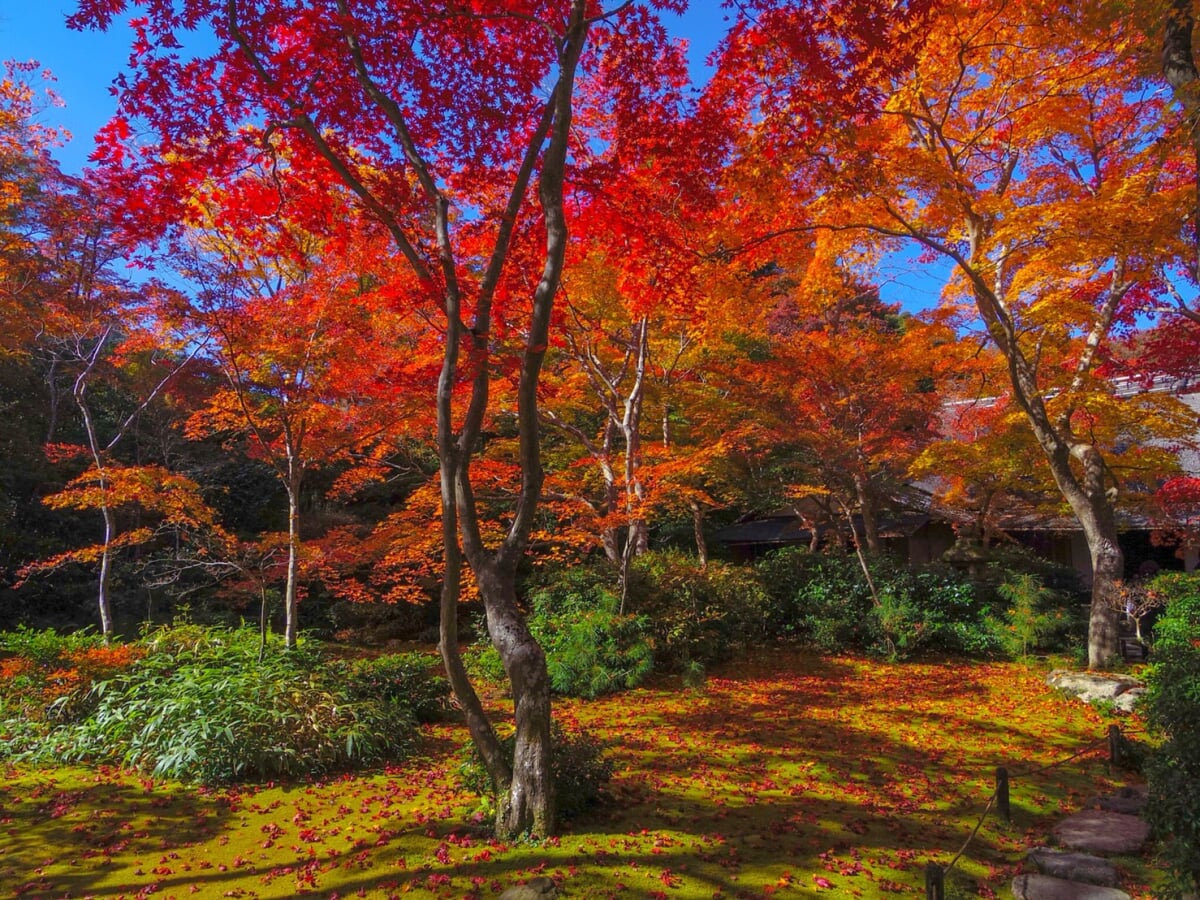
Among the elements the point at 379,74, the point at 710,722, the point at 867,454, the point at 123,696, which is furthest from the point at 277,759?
the point at 867,454

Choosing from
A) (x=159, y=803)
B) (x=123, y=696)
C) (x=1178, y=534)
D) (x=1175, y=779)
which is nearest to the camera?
(x=1175, y=779)

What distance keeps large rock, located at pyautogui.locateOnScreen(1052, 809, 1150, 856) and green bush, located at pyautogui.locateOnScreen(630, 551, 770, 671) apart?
536 centimetres

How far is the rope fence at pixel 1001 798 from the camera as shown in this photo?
136 inches

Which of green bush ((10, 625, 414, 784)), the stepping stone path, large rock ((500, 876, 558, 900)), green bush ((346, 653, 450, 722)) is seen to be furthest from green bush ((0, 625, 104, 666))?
the stepping stone path

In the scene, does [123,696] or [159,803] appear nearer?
[159,803]

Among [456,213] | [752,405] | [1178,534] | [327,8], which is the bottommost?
[1178,534]

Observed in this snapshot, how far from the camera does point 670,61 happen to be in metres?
6.15

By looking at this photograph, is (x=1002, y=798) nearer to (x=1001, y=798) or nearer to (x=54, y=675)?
(x=1001, y=798)

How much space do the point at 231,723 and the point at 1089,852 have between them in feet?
21.9

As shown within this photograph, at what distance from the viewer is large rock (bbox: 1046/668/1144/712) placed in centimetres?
853

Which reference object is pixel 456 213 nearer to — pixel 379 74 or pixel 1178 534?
pixel 379 74

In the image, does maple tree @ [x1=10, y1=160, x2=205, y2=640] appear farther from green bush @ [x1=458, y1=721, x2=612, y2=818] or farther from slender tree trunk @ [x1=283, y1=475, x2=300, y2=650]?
green bush @ [x1=458, y1=721, x2=612, y2=818]

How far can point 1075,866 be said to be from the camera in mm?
4309

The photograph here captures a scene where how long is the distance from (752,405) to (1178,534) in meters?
7.65
